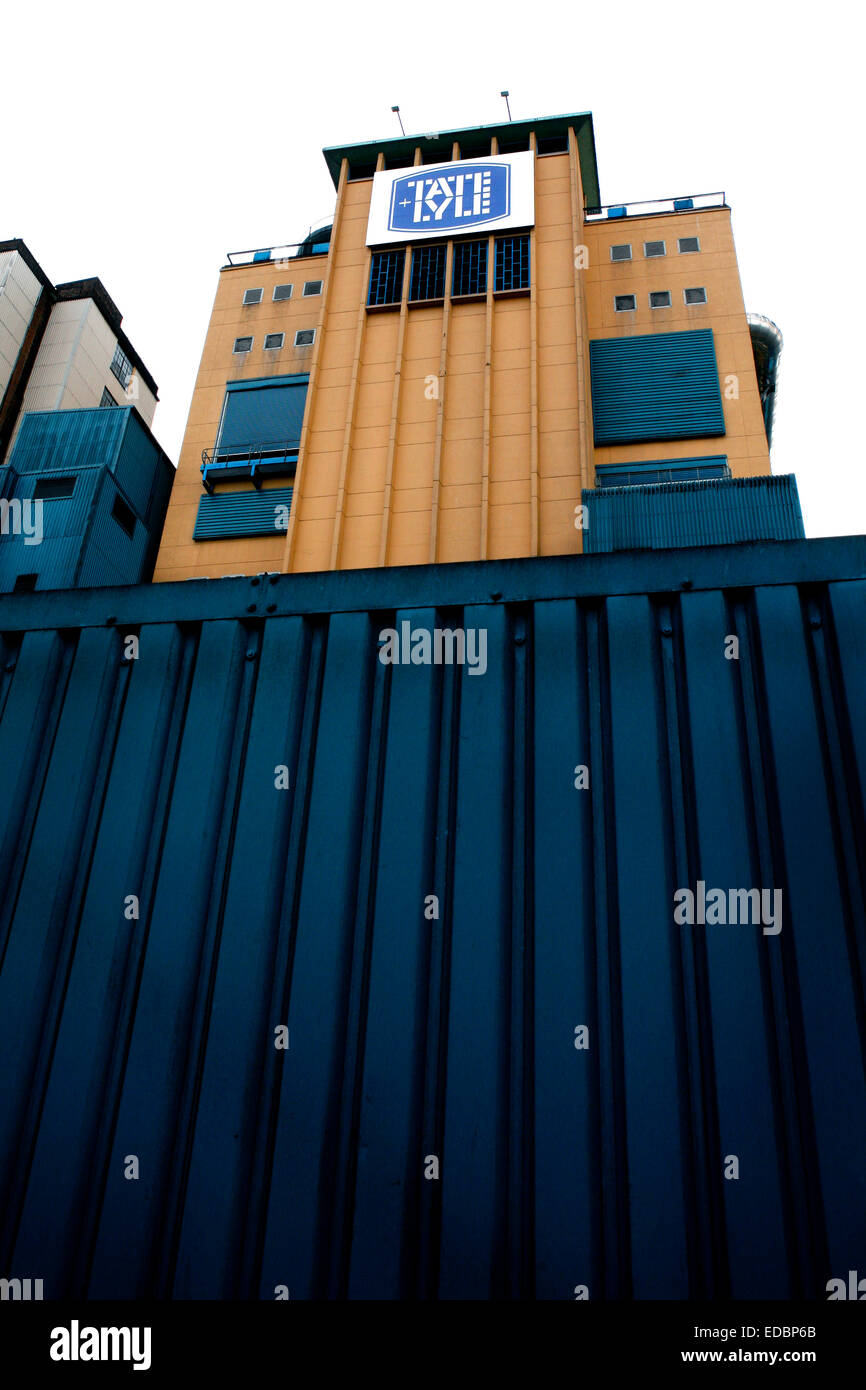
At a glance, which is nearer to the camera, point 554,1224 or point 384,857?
point 554,1224

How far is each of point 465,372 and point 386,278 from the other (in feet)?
16.5

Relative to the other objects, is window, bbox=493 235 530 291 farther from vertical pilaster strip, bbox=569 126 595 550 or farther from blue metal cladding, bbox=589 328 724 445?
blue metal cladding, bbox=589 328 724 445

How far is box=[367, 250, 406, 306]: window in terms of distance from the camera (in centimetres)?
2397

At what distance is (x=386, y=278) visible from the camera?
24375 mm

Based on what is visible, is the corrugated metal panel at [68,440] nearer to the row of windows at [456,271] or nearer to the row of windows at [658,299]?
the row of windows at [456,271]

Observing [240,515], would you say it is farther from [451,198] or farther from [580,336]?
[451,198]

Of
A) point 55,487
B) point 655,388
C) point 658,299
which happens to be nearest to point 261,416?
point 55,487

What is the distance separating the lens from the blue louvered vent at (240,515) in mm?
22438

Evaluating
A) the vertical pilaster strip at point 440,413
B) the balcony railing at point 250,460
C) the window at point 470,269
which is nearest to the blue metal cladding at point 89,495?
the balcony railing at point 250,460

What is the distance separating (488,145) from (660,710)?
91.4ft

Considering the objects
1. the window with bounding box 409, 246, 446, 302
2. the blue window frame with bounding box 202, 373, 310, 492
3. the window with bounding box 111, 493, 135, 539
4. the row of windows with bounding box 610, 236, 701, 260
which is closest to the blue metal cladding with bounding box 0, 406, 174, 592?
the window with bounding box 111, 493, 135, 539

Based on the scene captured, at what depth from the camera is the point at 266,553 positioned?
72.4 ft
